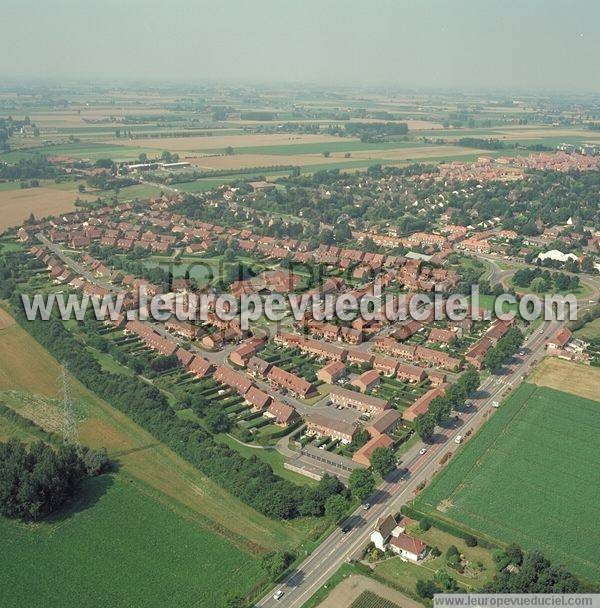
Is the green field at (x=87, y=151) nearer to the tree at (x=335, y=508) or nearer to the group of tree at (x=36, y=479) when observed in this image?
the group of tree at (x=36, y=479)

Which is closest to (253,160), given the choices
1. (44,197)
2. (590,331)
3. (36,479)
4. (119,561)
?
(44,197)

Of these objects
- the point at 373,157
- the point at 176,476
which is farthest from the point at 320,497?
the point at 373,157

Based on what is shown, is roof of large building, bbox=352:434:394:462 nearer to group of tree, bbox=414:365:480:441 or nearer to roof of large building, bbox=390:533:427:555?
group of tree, bbox=414:365:480:441

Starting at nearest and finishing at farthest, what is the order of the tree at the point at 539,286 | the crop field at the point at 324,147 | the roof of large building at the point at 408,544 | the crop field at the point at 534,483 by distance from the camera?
the roof of large building at the point at 408,544
the crop field at the point at 534,483
the tree at the point at 539,286
the crop field at the point at 324,147

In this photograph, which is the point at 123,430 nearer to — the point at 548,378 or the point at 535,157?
the point at 548,378

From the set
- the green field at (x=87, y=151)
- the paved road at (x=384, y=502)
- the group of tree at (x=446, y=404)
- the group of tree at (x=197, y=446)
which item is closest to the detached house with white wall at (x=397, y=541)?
the paved road at (x=384, y=502)

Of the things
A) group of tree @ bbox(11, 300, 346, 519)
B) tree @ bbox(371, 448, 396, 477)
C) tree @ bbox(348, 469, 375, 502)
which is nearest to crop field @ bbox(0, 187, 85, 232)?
group of tree @ bbox(11, 300, 346, 519)
